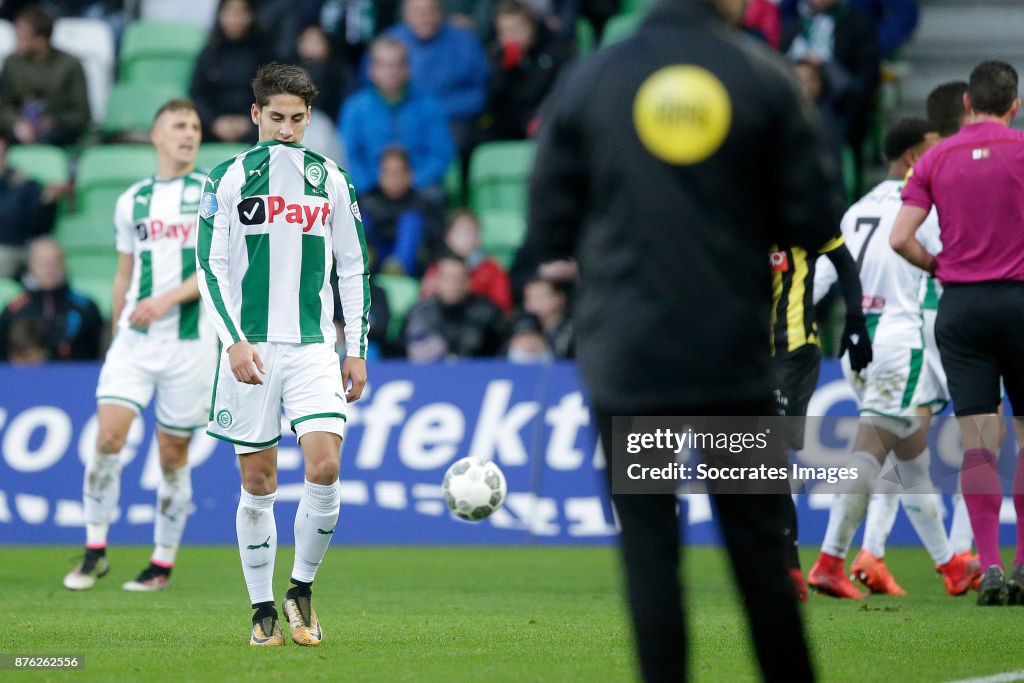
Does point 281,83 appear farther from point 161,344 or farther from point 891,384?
point 891,384

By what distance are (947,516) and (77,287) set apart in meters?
7.73

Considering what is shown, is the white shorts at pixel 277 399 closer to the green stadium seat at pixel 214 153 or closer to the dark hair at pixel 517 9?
the green stadium seat at pixel 214 153

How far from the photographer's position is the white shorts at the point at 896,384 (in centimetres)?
881

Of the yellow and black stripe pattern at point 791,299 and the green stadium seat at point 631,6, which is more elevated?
the green stadium seat at point 631,6

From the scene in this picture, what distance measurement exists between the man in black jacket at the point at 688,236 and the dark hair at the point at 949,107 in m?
5.25

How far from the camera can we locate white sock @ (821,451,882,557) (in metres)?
8.51

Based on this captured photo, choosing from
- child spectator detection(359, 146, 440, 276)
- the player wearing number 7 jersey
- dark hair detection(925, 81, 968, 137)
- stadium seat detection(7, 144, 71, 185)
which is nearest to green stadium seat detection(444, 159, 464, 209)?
child spectator detection(359, 146, 440, 276)

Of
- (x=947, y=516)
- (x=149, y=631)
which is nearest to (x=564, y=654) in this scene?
(x=149, y=631)

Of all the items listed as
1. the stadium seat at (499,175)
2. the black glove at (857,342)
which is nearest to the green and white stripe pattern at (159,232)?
the black glove at (857,342)

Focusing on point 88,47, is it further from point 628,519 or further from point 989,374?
point 628,519

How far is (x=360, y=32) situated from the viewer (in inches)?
672

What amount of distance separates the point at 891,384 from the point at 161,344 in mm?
4186

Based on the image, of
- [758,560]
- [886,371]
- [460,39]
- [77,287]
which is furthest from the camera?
[460,39]

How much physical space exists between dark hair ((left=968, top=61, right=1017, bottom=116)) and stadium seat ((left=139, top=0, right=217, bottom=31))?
12.0 meters
